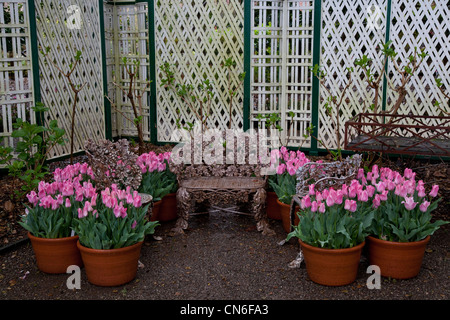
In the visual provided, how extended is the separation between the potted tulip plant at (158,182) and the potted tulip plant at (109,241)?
1007 millimetres

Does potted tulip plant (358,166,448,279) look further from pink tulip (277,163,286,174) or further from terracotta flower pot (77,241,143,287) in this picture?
terracotta flower pot (77,241,143,287)

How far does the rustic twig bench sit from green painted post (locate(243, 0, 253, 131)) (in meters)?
2.12

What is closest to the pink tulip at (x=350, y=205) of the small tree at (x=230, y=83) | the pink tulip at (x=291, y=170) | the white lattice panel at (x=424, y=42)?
the pink tulip at (x=291, y=170)

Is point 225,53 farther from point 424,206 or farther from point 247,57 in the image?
point 424,206

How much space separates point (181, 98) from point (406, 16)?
317 centimetres

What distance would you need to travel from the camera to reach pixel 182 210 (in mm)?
4656

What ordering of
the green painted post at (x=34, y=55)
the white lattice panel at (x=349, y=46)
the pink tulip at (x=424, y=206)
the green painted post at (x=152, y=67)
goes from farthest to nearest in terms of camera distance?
the green painted post at (x=152, y=67)
the white lattice panel at (x=349, y=46)
the green painted post at (x=34, y=55)
the pink tulip at (x=424, y=206)

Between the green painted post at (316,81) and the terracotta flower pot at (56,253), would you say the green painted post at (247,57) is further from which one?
the terracotta flower pot at (56,253)

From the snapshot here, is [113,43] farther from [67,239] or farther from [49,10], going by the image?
[67,239]

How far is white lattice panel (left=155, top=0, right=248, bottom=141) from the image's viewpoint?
7152 millimetres

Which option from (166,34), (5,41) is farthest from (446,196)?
(5,41)

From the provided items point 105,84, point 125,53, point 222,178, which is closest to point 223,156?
point 222,178

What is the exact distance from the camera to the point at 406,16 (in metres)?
6.46

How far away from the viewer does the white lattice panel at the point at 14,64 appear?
5500 mm
